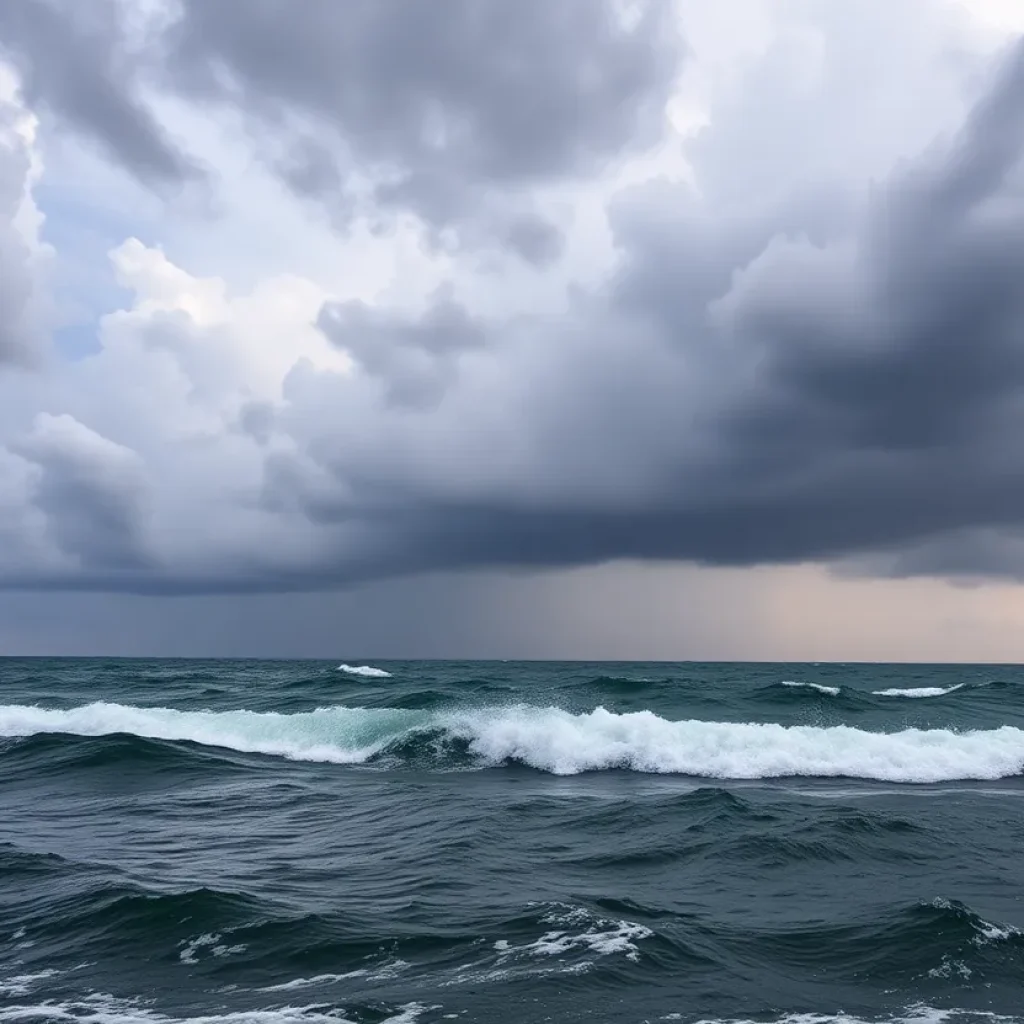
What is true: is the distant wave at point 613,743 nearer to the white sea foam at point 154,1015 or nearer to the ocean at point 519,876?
the ocean at point 519,876

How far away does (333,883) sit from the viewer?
45.2 ft

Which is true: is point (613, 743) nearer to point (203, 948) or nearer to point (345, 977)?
point (203, 948)

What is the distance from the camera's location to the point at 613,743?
92.3 feet

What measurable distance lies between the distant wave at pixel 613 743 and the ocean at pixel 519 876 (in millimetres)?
130

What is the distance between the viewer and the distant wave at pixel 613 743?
26.2m

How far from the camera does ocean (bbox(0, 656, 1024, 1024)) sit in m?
9.53

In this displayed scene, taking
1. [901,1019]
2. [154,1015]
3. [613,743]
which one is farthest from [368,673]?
[901,1019]

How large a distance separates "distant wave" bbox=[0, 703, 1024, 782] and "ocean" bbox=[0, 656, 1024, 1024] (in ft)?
0.43

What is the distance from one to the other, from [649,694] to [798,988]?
3796cm

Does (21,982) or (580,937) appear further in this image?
(580,937)

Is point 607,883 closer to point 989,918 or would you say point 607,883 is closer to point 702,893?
point 702,893

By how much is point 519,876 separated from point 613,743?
14.6 metres

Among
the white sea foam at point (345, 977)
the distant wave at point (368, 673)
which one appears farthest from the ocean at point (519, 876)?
the distant wave at point (368, 673)

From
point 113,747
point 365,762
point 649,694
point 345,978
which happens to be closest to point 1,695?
point 113,747
